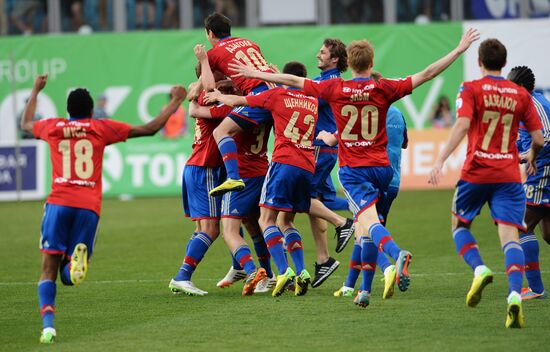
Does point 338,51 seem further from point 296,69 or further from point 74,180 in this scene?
point 74,180

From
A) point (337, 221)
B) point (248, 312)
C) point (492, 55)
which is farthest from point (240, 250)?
point (492, 55)

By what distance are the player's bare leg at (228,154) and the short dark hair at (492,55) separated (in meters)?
2.78

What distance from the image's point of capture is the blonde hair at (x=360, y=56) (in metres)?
9.12

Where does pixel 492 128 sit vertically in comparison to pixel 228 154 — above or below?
above

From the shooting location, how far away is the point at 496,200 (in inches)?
335

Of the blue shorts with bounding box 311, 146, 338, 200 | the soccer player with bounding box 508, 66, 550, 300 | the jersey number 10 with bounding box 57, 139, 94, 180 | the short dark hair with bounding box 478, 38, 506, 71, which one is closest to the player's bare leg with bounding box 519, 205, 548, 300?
the soccer player with bounding box 508, 66, 550, 300

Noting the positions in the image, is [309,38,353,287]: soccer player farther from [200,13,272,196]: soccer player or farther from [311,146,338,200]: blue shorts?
[200,13,272,196]: soccer player

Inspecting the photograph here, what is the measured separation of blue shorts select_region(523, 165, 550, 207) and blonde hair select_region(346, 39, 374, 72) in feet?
6.89

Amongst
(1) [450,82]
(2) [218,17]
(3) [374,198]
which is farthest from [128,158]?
(3) [374,198]

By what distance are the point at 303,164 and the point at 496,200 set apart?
2345 millimetres

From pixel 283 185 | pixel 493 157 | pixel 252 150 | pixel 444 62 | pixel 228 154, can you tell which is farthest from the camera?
pixel 252 150

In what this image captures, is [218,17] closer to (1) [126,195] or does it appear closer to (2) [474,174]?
(2) [474,174]

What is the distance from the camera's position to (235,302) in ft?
33.1

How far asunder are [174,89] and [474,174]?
2.44 meters
